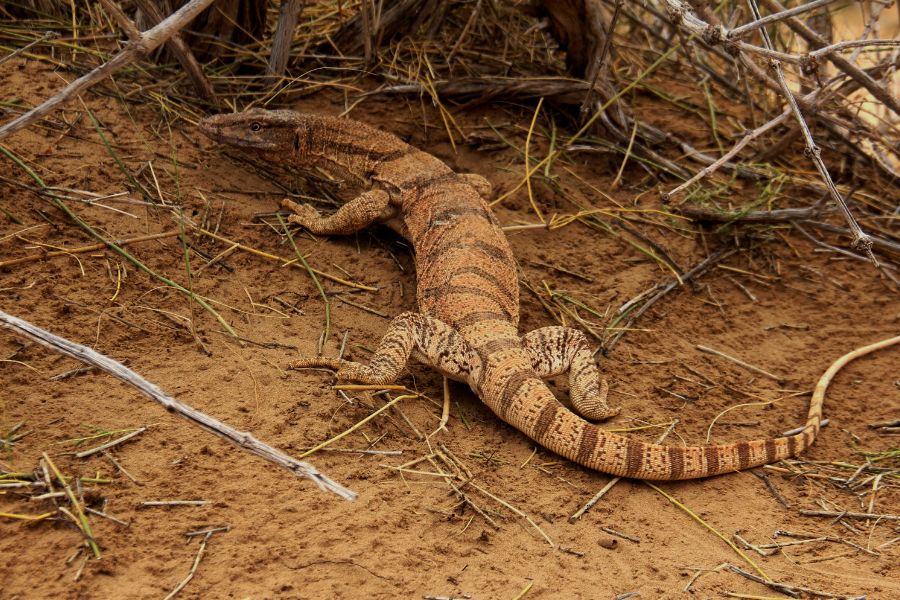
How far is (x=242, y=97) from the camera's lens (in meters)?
6.39

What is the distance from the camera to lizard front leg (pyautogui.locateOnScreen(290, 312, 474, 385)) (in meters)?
4.39

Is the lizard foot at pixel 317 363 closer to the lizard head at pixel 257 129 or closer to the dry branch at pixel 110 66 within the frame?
the dry branch at pixel 110 66

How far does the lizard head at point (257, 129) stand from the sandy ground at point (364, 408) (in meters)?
0.25

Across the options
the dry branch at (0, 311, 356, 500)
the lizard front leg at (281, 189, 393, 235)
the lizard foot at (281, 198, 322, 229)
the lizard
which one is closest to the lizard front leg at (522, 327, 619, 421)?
the lizard

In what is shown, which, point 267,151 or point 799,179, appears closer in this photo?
point 267,151

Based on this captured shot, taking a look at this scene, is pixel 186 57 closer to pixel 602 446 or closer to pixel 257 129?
pixel 257 129

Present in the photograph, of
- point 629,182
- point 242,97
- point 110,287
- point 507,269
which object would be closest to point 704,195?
point 629,182

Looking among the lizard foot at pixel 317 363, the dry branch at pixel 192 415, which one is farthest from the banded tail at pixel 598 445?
the dry branch at pixel 192 415

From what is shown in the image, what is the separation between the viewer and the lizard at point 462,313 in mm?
4188

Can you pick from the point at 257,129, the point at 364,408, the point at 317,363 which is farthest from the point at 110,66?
the point at 257,129

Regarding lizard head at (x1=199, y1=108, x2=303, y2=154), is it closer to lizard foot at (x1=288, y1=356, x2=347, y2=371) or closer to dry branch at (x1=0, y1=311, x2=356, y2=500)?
lizard foot at (x1=288, y1=356, x2=347, y2=371)

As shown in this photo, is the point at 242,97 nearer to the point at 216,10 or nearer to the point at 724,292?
the point at 216,10

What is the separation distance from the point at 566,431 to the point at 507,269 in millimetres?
1403

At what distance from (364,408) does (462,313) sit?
870 millimetres
